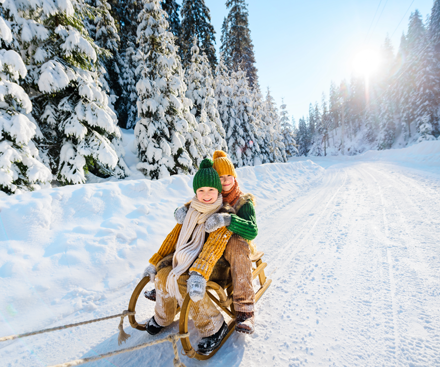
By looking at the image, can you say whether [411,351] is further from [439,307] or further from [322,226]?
[322,226]

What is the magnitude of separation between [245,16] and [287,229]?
92.2 ft

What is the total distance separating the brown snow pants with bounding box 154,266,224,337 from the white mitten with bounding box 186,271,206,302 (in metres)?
0.22

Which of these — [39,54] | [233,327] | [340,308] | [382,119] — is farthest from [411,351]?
A: [382,119]

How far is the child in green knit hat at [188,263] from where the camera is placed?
6.55 feet

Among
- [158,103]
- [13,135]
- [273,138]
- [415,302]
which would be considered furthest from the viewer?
[273,138]

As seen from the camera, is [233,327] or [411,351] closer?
[411,351]

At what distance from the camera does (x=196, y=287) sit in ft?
5.74

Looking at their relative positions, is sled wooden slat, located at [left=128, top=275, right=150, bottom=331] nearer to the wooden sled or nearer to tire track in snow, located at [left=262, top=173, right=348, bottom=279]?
the wooden sled

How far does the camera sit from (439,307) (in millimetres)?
2137

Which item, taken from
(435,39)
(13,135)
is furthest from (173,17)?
(435,39)

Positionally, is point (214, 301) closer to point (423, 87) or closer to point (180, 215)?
point (180, 215)

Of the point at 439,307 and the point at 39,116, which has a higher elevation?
the point at 39,116

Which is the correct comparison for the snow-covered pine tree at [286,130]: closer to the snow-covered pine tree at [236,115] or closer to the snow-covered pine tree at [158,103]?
the snow-covered pine tree at [236,115]

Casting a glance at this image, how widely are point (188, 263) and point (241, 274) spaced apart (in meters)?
0.55
